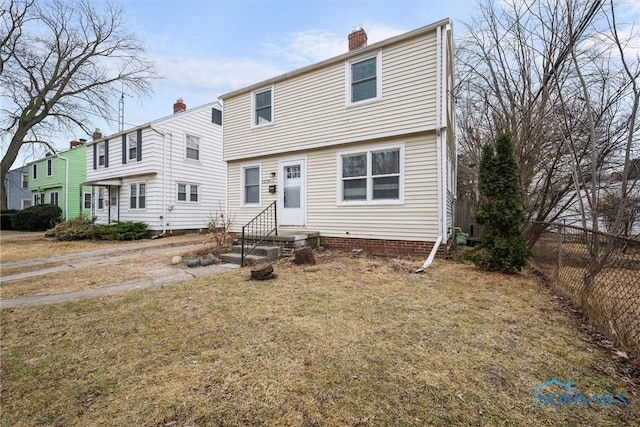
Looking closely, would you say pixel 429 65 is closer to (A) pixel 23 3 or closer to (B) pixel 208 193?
(B) pixel 208 193

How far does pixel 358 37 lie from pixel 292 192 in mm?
4979

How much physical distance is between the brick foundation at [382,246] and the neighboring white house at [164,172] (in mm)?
9220

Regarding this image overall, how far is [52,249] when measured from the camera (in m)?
10.4

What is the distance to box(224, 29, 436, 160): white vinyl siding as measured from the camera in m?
7.12

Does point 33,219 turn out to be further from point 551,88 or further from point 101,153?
point 551,88

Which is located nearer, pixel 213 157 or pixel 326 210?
pixel 326 210

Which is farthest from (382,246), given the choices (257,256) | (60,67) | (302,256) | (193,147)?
(60,67)

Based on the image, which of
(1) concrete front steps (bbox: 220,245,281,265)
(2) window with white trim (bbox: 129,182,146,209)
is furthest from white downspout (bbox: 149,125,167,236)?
(1) concrete front steps (bbox: 220,245,281,265)

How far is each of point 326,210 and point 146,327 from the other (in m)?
5.78

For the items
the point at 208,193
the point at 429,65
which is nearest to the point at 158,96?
the point at 208,193

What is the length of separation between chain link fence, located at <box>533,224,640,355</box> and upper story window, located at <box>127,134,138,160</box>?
1687cm

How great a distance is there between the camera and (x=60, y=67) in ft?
55.8

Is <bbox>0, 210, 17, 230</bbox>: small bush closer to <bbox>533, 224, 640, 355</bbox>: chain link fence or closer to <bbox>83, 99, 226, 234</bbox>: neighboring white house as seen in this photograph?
<bbox>83, 99, 226, 234</bbox>: neighboring white house

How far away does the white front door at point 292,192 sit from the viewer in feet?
29.5
